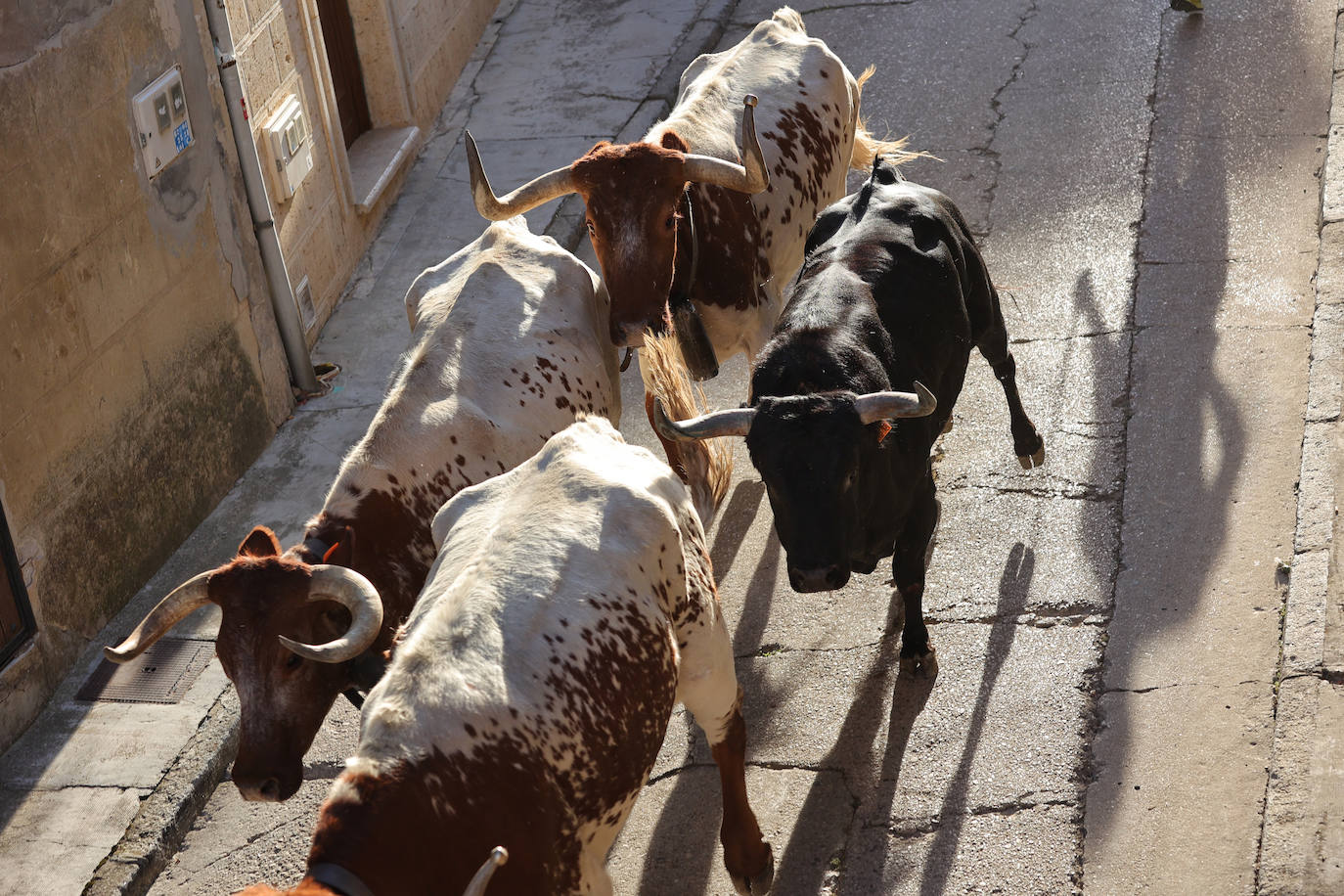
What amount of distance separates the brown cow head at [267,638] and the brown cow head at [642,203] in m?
1.91

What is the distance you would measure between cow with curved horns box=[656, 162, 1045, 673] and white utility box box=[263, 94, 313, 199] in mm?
3462

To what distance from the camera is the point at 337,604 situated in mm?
4234

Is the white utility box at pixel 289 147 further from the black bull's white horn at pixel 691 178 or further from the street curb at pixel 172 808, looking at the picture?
the street curb at pixel 172 808

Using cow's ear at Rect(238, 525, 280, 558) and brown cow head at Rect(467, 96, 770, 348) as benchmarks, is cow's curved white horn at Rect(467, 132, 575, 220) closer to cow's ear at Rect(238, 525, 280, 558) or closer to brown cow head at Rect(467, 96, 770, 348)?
brown cow head at Rect(467, 96, 770, 348)

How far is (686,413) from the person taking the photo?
17.3 ft

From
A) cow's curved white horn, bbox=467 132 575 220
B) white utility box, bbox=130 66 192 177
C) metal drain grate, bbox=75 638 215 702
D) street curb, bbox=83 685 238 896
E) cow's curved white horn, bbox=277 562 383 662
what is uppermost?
white utility box, bbox=130 66 192 177

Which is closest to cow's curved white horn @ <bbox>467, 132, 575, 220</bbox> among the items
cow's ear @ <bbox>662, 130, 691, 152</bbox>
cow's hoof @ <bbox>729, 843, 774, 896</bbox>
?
cow's ear @ <bbox>662, 130, 691, 152</bbox>

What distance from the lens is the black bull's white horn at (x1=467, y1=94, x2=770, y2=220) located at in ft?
18.8

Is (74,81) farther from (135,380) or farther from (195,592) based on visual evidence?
(195,592)

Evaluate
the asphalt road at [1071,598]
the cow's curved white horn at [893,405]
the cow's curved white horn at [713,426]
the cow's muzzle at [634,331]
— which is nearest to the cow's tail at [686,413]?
the cow's muzzle at [634,331]

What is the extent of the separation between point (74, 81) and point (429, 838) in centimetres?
418

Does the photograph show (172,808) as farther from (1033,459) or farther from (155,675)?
(1033,459)

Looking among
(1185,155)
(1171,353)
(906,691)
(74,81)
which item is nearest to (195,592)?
(906,691)

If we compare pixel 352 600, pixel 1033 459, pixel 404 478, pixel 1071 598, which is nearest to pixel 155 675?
pixel 404 478
